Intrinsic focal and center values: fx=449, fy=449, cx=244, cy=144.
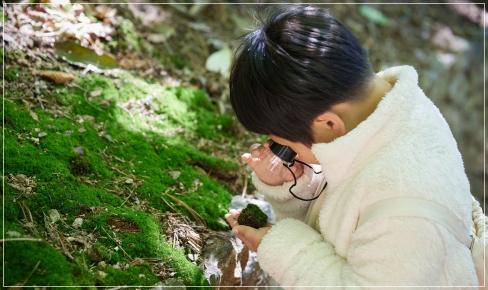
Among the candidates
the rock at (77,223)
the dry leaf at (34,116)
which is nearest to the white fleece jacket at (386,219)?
the rock at (77,223)

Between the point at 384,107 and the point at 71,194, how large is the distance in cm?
142

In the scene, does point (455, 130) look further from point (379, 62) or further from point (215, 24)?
point (215, 24)

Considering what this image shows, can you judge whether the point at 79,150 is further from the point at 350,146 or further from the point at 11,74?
the point at 350,146

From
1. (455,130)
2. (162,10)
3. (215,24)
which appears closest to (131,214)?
(162,10)

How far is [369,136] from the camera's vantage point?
6.18 ft

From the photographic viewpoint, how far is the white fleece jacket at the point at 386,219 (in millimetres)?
1695

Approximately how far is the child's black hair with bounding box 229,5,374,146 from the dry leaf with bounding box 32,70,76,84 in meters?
1.28

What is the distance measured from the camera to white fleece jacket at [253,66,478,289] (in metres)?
1.70

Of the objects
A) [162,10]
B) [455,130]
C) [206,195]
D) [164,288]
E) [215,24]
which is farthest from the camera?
[455,130]

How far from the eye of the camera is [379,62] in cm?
600

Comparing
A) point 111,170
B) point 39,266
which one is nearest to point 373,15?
point 111,170

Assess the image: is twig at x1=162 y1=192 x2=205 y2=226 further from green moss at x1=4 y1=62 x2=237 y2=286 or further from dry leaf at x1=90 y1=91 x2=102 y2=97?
dry leaf at x1=90 y1=91 x2=102 y2=97

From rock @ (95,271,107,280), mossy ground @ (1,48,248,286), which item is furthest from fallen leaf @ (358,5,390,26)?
rock @ (95,271,107,280)

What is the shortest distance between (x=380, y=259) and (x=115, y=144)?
5.11ft
